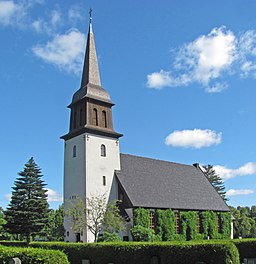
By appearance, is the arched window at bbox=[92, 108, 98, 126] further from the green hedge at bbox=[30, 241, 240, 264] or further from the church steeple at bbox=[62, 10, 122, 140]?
the green hedge at bbox=[30, 241, 240, 264]

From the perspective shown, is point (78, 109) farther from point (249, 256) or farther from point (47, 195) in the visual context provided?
point (249, 256)

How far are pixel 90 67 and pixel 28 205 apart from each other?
18.0 m

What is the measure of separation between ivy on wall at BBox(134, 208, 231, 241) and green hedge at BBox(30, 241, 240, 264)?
Result: 11460 millimetres

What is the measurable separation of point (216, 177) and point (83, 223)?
182 feet

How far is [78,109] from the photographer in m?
35.4

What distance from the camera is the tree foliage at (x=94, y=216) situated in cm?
3033

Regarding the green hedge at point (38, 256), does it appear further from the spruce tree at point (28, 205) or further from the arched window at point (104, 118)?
the spruce tree at point (28, 205)

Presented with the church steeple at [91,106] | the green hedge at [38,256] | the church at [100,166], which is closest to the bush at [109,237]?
the church at [100,166]

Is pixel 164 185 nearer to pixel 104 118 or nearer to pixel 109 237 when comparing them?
pixel 104 118

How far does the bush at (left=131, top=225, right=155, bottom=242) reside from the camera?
31.2 meters

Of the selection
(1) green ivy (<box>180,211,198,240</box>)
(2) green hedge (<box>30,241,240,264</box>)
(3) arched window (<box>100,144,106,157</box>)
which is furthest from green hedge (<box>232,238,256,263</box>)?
(3) arched window (<box>100,144,106,157</box>)

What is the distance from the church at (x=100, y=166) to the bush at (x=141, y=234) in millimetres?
1304

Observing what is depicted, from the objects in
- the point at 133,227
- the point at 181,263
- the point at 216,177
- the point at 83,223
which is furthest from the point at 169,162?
the point at 216,177

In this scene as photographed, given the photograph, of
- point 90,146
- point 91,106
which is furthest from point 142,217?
point 91,106
